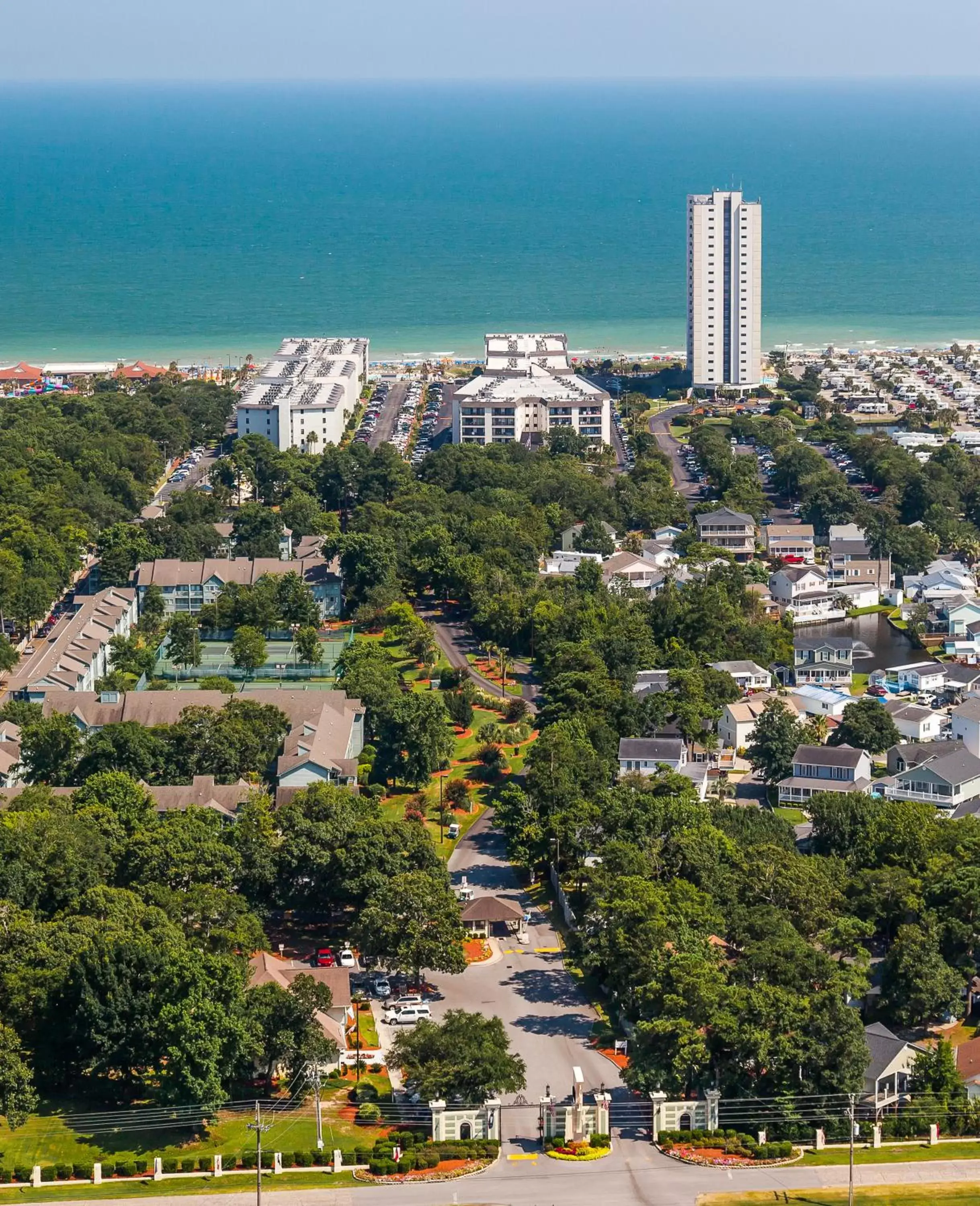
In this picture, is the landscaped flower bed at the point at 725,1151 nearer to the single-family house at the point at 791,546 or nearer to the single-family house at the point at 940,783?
the single-family house at the point at 940,783

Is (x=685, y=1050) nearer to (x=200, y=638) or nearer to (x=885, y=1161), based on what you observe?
(x=885, y=1161)

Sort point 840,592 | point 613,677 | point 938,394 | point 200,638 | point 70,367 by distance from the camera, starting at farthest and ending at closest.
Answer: point 70,367 → point 938,394 → point 840,592 → point 200,638 → point 613,677

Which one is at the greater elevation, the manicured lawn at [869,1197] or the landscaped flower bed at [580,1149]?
the landscaped flower bed at [580,1149]

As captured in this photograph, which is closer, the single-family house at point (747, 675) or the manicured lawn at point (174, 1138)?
the manicured lawn at point (174, 1138)

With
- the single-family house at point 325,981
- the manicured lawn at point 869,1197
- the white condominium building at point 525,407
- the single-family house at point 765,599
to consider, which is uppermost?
the white condominium building at point 525,407

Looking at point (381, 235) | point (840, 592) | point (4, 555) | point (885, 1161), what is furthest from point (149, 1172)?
point (381, 235)

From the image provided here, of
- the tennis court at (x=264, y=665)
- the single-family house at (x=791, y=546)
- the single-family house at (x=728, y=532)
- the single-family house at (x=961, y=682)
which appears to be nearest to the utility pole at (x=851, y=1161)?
the single-family house at (x=961, y=682)

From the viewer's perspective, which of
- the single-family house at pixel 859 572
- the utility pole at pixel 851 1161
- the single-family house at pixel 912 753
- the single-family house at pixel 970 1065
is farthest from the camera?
the single-family house at pixel 859 572
